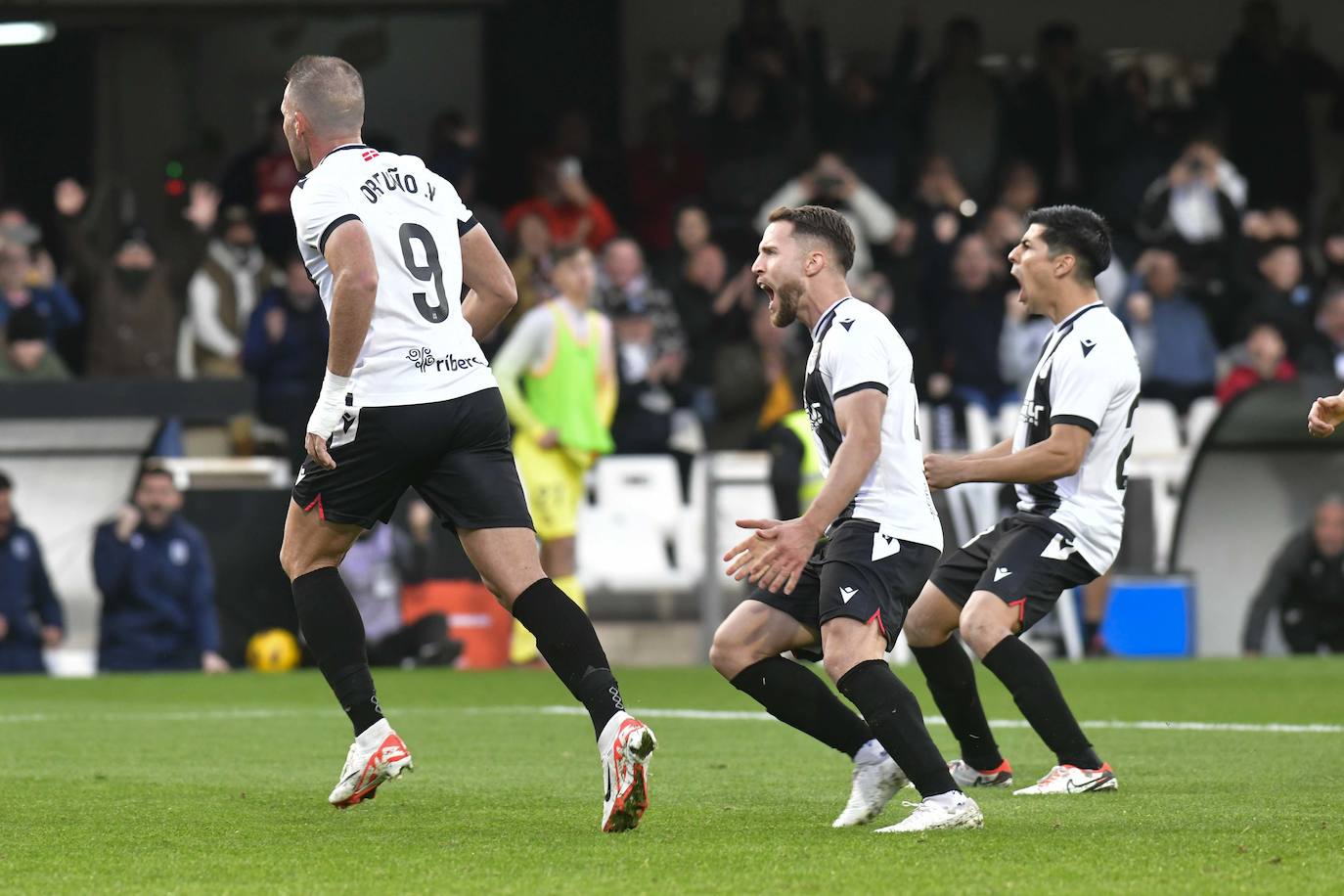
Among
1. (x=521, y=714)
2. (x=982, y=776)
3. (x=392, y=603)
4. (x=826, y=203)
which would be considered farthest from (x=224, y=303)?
(x=982, y=776)

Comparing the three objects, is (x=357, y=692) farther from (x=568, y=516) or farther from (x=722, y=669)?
(x=568, y=516)

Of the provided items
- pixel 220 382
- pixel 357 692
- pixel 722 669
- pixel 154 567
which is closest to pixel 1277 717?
pixel 722 669

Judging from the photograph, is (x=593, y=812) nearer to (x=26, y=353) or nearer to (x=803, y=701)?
(x=803, y=701)

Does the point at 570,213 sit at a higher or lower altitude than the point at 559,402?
higher

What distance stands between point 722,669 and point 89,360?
37.8ft

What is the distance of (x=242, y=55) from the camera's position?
20672 millimetres

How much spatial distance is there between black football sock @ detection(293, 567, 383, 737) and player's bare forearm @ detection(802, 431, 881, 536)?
1.56 meters

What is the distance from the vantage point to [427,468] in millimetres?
6457

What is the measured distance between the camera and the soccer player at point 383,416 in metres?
6.28

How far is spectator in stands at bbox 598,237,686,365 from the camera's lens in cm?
1673

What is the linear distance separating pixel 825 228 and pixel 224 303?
11706mm

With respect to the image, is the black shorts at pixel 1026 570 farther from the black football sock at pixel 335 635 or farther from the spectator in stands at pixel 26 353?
the spectator in stands at pixel 26 353

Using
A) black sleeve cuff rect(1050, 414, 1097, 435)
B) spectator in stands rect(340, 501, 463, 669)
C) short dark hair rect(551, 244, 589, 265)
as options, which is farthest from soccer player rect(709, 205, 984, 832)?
spectator in stands rect(340, 501, 463, 669)

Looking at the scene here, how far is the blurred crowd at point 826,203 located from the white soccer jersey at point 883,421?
9249mm
